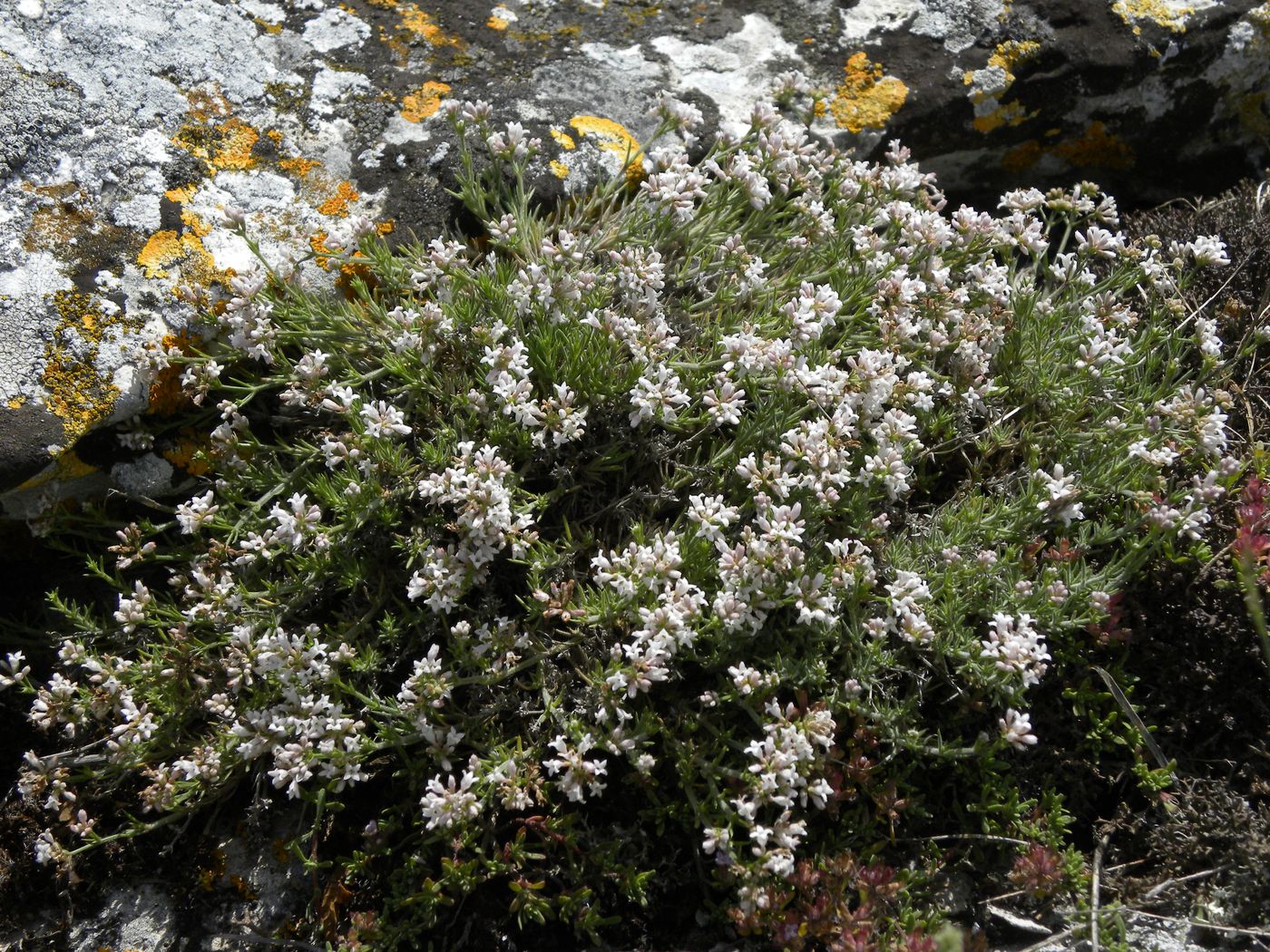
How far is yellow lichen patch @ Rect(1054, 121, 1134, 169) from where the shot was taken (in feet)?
16.6

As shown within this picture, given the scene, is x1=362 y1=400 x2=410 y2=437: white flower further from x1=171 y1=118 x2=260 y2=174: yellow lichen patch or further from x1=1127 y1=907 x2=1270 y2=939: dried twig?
x1=1127 y1=907 x2=1270 y2=939: dried twig

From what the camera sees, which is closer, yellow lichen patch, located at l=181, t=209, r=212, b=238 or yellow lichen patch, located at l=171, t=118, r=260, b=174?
yellow lichen patch, located at l=181, t=209, r=212, b=238

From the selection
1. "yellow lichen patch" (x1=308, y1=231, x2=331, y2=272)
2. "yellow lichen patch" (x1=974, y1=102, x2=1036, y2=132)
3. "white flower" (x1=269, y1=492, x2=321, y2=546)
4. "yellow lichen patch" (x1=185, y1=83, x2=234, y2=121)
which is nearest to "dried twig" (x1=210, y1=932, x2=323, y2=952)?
"white flower" (x1=269, y1=492, x2=321, y2=546)

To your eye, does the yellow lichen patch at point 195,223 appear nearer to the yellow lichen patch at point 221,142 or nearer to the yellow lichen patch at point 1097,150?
the yellow lichen patch at point 221,142

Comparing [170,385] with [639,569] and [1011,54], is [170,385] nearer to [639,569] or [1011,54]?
[639,569]

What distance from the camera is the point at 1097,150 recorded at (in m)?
Result: 5.12

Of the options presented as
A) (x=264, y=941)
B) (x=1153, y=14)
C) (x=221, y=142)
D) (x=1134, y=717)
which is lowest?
(x=264, y=941)

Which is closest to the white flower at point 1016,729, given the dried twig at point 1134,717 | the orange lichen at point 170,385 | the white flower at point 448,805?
the dried twig at point 1134,717

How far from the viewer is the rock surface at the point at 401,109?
3.55m

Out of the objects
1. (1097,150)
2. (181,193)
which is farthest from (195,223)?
(1097,150)

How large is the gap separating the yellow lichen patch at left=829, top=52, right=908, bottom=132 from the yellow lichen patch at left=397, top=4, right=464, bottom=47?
1.94 meters

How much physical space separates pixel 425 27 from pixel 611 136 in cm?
120

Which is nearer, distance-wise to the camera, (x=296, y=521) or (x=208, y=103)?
(x=296, y=521)

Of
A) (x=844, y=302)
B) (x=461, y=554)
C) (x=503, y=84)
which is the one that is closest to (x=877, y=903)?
(x=461, y=554)
